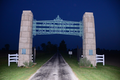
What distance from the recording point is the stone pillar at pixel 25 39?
17678 millimetres

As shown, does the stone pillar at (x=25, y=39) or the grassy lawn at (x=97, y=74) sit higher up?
the stone pillar at (x=25, y=39)

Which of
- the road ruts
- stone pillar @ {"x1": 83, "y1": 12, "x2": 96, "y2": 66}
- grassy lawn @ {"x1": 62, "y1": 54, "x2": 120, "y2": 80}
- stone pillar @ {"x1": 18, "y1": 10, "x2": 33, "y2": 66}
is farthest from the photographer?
stone pillar @ {"x1": 83, "y1": 12, "x2": 96, "y2": 66}

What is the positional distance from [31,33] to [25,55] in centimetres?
386

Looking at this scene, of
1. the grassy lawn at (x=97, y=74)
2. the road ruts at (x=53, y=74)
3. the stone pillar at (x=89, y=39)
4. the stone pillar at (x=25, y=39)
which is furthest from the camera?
the stone pillar at (x=89, y=39)

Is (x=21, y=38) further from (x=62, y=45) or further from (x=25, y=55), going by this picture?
(x=62, y=45)

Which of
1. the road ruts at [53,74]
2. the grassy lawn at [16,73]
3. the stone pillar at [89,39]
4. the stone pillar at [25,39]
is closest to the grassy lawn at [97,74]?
the road ruts at [53,74]

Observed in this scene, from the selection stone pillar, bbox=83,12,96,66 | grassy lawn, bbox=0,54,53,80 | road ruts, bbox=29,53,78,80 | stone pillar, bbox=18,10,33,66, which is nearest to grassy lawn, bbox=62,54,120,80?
road ruts, bbox=29,53,78,80

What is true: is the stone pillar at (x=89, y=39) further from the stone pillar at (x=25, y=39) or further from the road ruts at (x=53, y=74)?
the stone pillar at (x=25, y=39)

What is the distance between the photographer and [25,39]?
17938mm

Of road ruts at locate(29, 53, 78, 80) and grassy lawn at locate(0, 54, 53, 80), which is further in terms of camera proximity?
grassy lawn at locate(0, 54, 53, 80)

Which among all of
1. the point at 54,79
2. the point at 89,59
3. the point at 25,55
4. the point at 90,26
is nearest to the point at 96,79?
the point at 54,79

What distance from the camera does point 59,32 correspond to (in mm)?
19328

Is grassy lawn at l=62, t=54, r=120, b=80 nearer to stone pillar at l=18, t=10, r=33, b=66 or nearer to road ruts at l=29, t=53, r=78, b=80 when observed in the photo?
road ruts at l=29, t=53, r=78, b=80

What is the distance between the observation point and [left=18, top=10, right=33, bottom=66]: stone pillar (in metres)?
17.7
